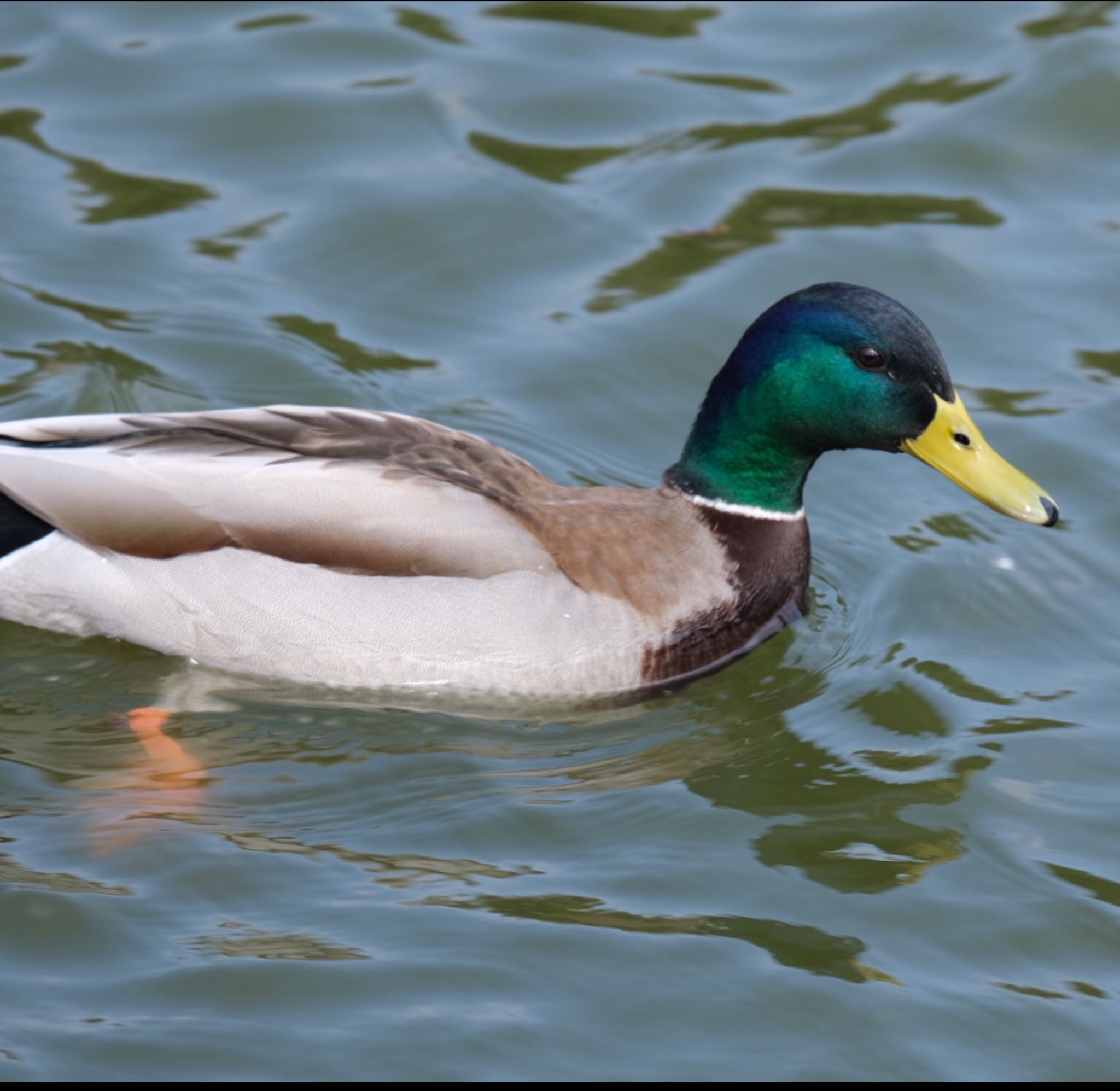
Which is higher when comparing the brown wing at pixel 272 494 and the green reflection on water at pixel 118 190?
the green reflection on water at pixel 118 190

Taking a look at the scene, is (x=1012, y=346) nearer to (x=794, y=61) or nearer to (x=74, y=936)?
(x=794, y=61)

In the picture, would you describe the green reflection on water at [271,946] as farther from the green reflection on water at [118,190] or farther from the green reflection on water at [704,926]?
the green reflection on water at [118,190]

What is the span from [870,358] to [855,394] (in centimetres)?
13

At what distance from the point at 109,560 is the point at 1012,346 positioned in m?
4.11

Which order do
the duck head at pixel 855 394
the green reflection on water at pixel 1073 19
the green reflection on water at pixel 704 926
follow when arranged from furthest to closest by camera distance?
A: the green reflection on water at pixel 1073 19
the duck head at pixel 855 394
the green reflection on water at pixel 704 926

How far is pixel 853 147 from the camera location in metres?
9.56

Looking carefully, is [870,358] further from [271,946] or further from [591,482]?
[271,946]

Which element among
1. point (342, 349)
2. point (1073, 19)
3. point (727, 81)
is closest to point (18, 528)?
point (342, 349)

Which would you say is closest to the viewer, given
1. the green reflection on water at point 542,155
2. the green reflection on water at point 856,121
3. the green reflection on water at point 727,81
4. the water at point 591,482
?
the water at point 591,482

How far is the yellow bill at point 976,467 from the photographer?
6.16 meters

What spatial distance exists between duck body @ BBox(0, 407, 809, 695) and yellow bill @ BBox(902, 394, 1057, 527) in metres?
0.93

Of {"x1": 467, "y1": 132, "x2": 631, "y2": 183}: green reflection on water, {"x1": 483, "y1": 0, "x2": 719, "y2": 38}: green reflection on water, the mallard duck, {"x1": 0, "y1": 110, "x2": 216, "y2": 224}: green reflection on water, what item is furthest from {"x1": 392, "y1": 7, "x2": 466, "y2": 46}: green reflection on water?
the mallard duck

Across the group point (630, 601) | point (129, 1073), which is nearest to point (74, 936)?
point (129, 1073)

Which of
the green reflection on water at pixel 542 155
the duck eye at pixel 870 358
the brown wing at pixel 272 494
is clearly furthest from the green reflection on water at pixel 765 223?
the brown wing at pixel 272 494
